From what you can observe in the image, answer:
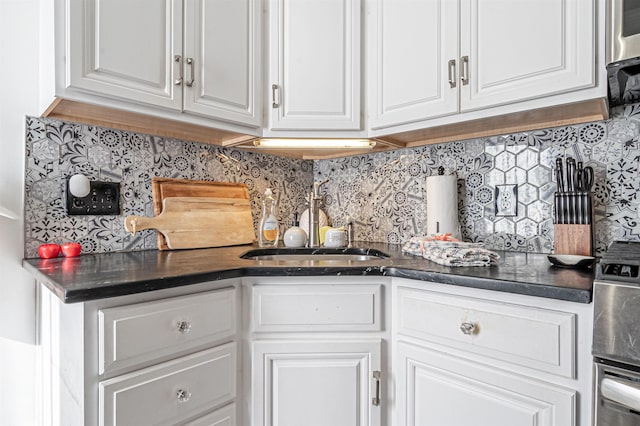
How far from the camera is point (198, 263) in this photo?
1237mm

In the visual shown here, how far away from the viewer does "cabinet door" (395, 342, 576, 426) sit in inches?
36.6

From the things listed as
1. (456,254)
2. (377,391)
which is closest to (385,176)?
(456,254)

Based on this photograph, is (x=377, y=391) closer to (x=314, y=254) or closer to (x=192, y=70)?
(x=314, y=254)

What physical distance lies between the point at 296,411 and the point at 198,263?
57 centimetres

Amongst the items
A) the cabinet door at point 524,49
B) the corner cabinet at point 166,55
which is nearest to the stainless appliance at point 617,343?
the cabinet door at point 524,49

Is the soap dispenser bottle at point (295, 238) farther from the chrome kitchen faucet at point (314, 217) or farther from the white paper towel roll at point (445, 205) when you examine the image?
the white paper towel roll at point (445, 205)

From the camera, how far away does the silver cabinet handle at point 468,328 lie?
40.8 inches

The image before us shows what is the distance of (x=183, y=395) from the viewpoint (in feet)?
3.40

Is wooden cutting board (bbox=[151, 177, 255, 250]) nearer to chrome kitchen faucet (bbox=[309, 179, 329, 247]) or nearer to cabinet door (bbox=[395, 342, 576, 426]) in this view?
chrome kitchen faucet (bbox=[309, 179, 329, 247])

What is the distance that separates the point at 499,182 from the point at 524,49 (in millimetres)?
541

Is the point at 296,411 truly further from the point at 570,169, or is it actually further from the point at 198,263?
the point at 570,169

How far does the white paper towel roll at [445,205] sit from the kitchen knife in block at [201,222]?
0.87 meters

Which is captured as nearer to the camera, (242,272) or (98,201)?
(242,272)

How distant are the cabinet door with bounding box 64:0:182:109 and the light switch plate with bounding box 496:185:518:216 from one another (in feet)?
4.28
